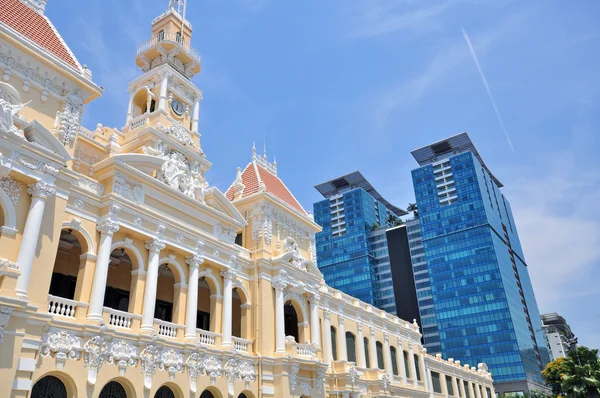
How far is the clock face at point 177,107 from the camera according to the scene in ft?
92.5

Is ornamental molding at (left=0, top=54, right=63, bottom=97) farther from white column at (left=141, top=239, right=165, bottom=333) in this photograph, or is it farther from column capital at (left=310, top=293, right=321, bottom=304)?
column capital at (left=310, top=293, right=321, bottom=304)

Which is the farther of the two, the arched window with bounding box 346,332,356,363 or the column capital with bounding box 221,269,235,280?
the arched window with bounding box 346,332,356,363

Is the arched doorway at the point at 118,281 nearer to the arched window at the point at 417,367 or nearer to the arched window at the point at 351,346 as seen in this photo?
the arched window at the point at 351,346

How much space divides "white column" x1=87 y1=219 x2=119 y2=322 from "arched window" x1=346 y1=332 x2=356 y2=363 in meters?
20.2

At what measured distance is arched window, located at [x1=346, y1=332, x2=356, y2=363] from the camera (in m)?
34.5

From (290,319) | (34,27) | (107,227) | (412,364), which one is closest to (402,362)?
(412,364)

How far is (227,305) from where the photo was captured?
A: 24.7 metres

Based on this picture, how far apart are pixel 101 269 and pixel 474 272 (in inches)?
3845

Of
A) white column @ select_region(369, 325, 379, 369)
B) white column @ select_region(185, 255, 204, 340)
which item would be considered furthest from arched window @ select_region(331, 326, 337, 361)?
white column @ select_region(185, 255, 204, 340)

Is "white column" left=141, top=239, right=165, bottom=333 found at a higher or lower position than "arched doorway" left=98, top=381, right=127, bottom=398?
higher

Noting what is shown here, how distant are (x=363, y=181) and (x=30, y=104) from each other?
5129 inches

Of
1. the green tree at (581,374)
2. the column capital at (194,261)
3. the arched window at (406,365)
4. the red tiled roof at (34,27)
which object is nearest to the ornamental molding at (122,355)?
the column capital at (194,261)

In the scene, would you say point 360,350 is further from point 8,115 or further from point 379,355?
point 8,115

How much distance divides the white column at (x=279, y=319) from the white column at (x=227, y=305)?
3.22 m
